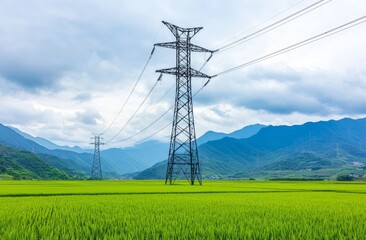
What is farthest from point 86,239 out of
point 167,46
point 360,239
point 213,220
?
point 167,46

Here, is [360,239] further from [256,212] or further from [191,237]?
[256,212]

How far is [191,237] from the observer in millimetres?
7445

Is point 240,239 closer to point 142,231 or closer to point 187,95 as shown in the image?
point 142,231

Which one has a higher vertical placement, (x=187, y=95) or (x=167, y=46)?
(x=167, y=46)

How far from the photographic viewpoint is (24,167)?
156 meters

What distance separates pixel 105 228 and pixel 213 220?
129 inches

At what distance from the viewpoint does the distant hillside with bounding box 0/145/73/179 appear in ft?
453

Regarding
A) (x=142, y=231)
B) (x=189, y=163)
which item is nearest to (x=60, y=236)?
(x=142, y=231)

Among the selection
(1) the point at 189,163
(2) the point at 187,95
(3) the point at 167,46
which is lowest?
(1) the point at 189,163

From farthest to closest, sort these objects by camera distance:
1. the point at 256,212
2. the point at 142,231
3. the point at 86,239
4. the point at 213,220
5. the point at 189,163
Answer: the point at 189,163, the point at 256,212, the point at 213,220, the point at 142,231, the point at 86,239

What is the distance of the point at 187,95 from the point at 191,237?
133 feet

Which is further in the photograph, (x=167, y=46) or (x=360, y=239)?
(x=167, y=46)

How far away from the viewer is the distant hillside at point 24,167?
138113 mm

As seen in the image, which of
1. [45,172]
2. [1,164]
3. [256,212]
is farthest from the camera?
[45,172]
